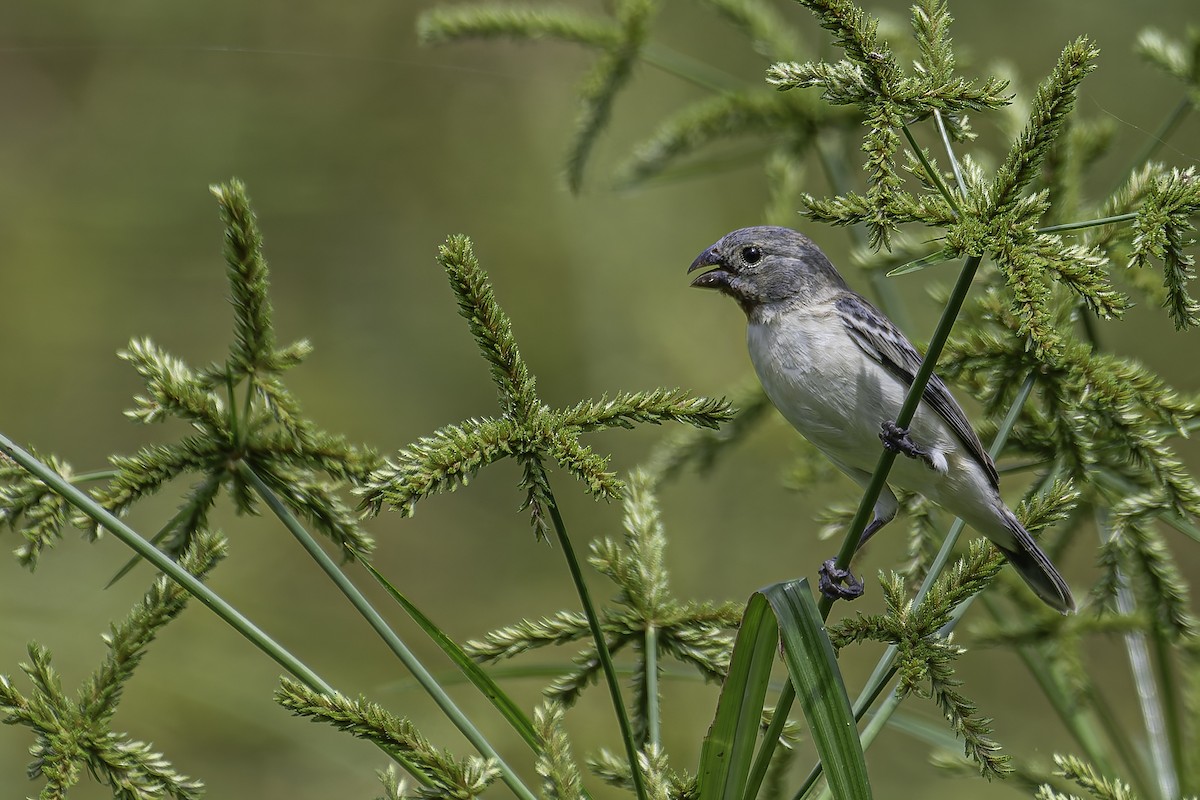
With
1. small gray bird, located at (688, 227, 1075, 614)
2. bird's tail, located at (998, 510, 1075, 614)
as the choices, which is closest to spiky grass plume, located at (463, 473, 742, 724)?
small gray bird, located at (688, 227, 1075, 614)

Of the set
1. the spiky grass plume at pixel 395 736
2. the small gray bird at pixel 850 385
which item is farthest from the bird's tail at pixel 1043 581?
the spiky grass plume at pixel 395 736

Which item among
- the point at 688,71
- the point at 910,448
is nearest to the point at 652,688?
the point at 910,448

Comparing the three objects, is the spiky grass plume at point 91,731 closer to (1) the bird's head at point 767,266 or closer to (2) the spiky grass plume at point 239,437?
(2) the spiky grass plume at point 239,437

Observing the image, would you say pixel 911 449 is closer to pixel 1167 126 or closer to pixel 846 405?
pixel 846 405

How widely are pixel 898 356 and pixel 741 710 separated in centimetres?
161

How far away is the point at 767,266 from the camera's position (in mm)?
3199

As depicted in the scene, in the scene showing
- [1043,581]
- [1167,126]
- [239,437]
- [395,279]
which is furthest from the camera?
[395,279]

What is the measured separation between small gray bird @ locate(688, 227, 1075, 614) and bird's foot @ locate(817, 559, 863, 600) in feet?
0.08

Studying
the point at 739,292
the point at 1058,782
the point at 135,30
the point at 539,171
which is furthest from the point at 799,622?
the point at 135,30

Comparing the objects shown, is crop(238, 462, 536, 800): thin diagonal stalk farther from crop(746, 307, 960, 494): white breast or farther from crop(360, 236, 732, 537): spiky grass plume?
crop(746, 307, 960, 494): white breast

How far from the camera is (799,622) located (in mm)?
1651

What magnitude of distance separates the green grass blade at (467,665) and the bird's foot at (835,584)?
574mm

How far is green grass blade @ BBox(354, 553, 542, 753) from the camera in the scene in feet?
5.54

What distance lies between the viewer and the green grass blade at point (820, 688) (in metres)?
1.54
